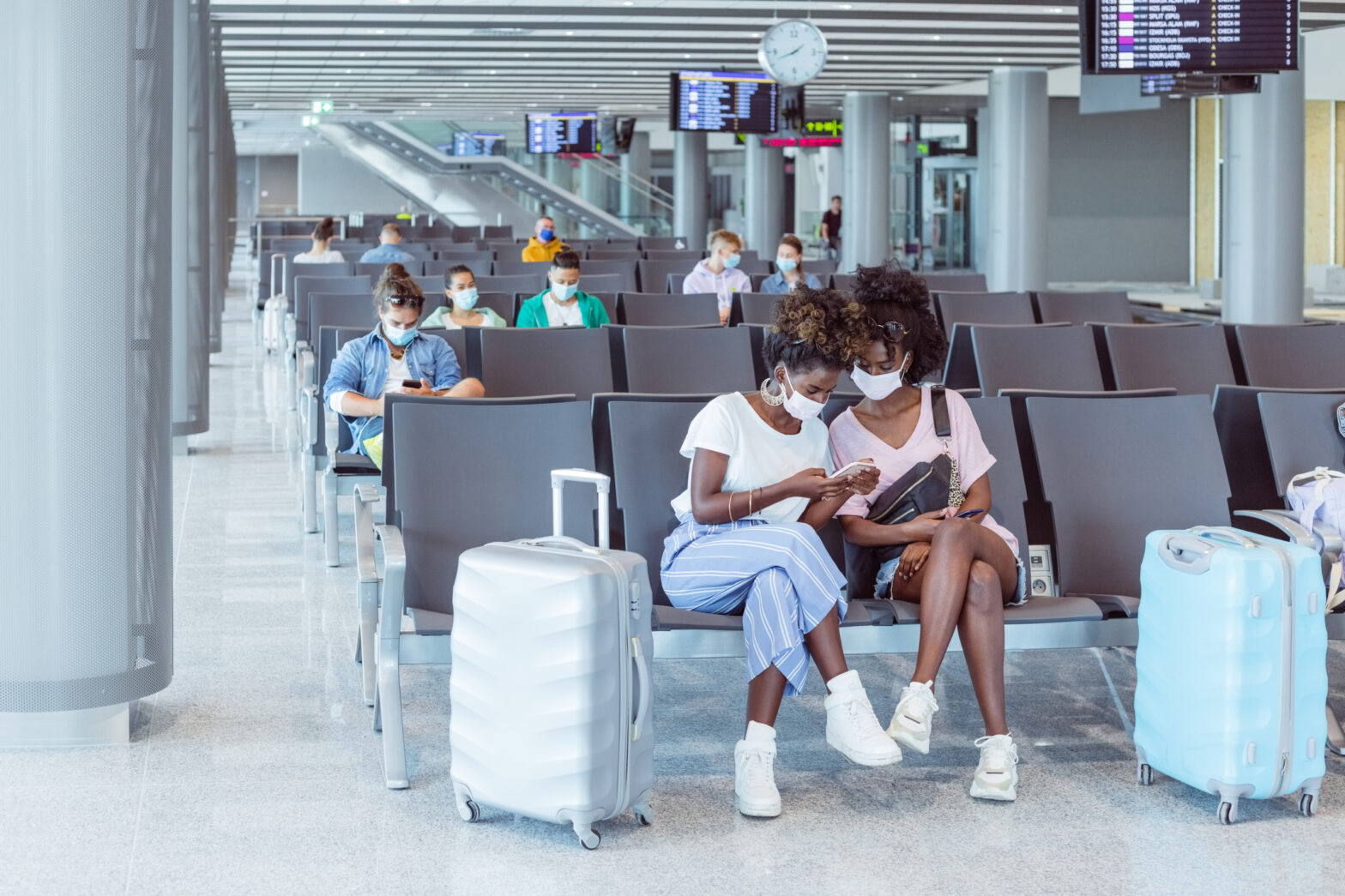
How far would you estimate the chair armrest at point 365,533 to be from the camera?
13.3 feet

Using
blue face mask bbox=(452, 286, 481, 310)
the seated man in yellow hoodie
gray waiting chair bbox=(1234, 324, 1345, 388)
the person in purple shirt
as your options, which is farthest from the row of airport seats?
the seated man in yellow hoodie

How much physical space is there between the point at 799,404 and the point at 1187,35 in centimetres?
537

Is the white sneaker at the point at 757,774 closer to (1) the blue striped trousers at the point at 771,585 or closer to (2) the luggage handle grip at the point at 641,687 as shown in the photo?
(1) the blue striped trousers at the point at 771,585

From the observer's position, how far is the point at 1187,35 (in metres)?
8.31

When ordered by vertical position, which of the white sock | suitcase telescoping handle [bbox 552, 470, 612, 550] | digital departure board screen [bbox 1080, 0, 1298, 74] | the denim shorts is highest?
digital departure board screen [bbox 1080, 0, 1298, 74]

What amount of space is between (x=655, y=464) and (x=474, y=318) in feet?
11.9

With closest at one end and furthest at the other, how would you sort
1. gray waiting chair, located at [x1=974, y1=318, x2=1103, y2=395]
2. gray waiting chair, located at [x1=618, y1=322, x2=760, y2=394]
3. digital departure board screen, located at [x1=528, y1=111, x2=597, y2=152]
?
1. gray waiting chair, located at [x1=618, y1=322, x2=760, y2=394]
2. gray waiting chair, located at [x1=974, y1=318, x2=1103, y2=395]
3. digital departure board screen, located at [x1=528, y1=111, x2=597, y2=152]

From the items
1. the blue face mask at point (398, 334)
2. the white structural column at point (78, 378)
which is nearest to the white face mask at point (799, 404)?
the white structural column at point (78, 378)

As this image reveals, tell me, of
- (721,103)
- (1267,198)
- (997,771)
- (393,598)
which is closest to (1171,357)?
(997,771)

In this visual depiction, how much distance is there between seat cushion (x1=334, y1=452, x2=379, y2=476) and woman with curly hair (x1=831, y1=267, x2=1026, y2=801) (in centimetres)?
242

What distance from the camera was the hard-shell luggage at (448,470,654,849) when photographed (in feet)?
10.9

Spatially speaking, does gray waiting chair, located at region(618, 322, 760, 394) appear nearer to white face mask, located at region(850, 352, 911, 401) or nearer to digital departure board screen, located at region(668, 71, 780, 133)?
white face mask, located at region(850, 352, 911, 401)

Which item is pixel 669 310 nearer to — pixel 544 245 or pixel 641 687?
pixel 641 687

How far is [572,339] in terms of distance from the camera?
6.18m
